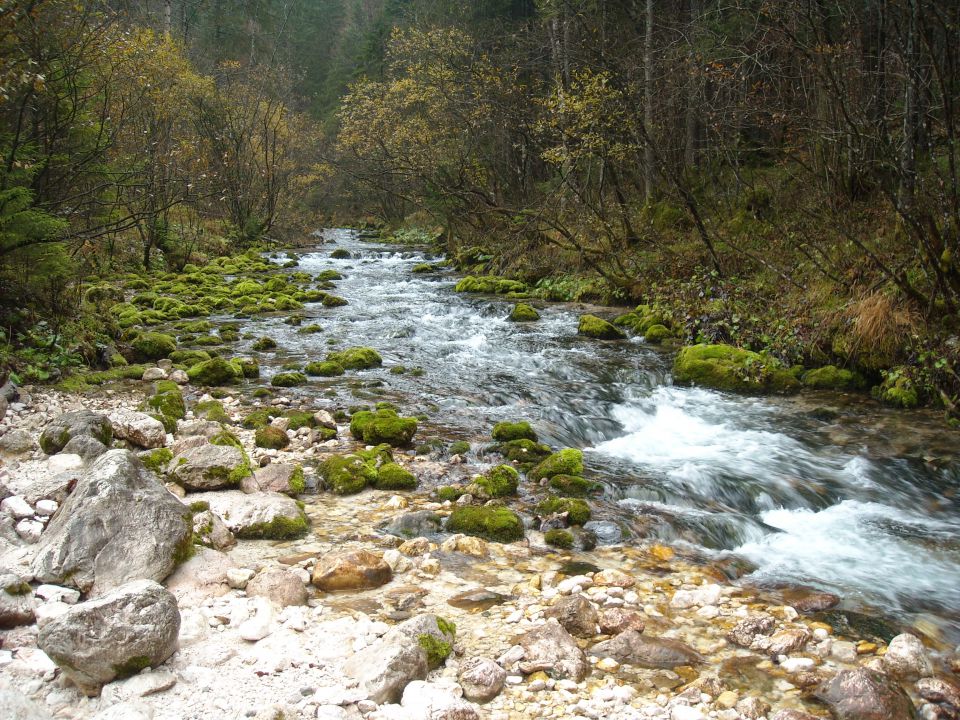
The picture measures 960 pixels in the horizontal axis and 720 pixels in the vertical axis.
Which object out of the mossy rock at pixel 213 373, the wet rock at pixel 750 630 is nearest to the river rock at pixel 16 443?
the mossy rock at pixel 213 373

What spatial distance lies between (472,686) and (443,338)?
419 inches

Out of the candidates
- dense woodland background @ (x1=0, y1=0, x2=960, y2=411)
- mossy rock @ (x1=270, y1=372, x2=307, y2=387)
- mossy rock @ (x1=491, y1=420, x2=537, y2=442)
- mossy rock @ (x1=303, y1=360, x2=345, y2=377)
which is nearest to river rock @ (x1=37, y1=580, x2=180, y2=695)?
mossy rock @ (x1=491, y1=420, x2=537, y2=442)

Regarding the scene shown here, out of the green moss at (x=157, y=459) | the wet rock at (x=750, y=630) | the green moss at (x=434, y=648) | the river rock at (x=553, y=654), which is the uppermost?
the green moss at (x=157, y=459)

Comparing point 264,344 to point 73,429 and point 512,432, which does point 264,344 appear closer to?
point 512,432

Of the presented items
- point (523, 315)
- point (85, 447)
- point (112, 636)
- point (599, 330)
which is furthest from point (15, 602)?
point (523, 315)

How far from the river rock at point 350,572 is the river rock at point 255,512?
2.30ft

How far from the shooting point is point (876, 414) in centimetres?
881

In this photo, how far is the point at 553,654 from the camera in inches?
141

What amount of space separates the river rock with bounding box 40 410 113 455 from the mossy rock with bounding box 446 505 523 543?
3.26 metres

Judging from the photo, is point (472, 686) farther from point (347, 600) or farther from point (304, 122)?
point (304, 122)

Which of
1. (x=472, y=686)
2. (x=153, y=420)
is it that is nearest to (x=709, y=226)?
(x=153, y=420)

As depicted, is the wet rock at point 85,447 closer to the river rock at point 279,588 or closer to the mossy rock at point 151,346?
the river rock at point 279,588

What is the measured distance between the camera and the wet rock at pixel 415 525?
5.27 meters

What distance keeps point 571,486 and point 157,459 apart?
3735 mm
